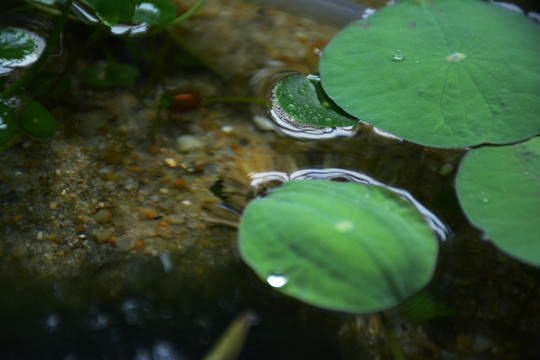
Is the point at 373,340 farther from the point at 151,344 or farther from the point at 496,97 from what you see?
the point at 496,97

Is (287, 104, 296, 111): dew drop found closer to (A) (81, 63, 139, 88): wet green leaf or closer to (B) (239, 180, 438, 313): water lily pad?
(B) (239, 180, 438, 313): water lily pad

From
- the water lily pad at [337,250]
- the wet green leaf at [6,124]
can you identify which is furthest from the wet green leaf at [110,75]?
the water lily pad at [337,250]

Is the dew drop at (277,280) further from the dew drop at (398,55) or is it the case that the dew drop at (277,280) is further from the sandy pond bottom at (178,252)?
the dew drop at (398,55)

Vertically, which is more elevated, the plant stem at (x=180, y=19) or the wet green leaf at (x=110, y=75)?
the plant stem at (x=180, y=19)

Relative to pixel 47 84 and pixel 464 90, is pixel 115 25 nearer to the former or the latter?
pixel 47 84

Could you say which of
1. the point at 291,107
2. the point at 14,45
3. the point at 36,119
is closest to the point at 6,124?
the point at 36,119

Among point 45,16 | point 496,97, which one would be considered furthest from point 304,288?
point 45,16
